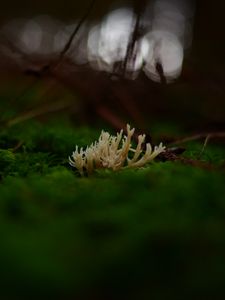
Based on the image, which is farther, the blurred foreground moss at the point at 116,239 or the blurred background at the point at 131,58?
the blurred background at the point at 131,58

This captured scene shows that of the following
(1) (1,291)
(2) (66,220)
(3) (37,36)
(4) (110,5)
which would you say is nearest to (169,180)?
(2) (66,220)

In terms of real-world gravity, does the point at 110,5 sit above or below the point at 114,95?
above

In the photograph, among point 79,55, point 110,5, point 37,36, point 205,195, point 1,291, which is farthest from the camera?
point 37,36

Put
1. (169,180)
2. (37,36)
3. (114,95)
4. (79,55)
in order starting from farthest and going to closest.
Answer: (37,36) < (79,55) < (114,95) < (169,180)

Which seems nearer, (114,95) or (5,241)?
(5,241)

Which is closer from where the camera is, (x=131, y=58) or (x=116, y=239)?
(x=116, y=239)

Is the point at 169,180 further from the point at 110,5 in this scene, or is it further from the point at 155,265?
the point at 110,5

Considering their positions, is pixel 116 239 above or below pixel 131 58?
below

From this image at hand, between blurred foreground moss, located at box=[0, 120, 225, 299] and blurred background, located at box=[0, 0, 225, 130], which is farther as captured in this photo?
blurred background, located at box=[0, 0, 225, 130]
